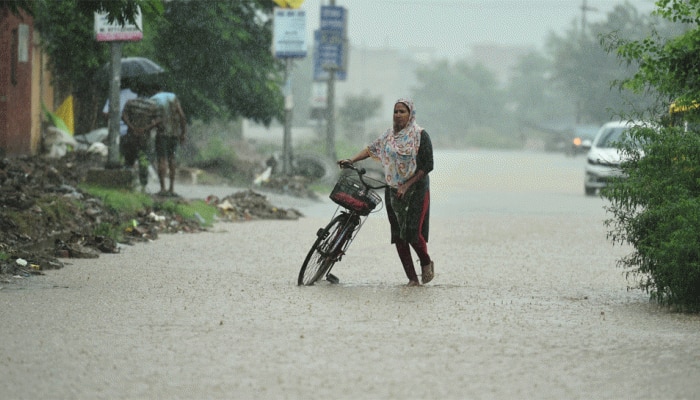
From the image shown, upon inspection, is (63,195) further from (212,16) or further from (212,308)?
(212,16)

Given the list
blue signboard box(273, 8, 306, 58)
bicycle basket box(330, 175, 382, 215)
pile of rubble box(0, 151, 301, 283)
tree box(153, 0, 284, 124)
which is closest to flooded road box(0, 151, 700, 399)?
pile of rubble box(0, 151, 301, 283)

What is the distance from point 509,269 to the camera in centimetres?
1339

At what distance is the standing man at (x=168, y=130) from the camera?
66.0ft

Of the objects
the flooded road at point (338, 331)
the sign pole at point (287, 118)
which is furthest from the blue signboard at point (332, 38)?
the flooded road at point (338, 331)

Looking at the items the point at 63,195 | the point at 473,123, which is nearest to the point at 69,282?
the point at 63,195

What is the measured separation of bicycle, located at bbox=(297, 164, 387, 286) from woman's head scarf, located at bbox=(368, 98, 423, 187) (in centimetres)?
26

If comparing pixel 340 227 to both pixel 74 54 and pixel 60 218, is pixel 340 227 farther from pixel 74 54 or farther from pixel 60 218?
pixel 74 54

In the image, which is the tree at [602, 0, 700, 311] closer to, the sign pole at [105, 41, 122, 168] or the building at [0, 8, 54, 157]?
the sign pole at [105, 41, 122, 168]

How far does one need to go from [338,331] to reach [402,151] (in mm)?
3079

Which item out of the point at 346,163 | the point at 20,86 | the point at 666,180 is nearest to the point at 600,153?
the point at 20,86

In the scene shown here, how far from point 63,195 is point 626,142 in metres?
8.64

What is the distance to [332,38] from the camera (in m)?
32.8

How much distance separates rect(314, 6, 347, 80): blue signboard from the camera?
106ft

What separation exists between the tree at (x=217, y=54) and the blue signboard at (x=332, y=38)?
6.97ft
